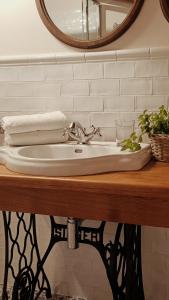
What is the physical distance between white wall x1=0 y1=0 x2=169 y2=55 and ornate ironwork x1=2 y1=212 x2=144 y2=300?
825 mm

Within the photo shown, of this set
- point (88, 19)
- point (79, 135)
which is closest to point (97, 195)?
point (79, 135)

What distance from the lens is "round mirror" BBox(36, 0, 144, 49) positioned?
1442mm

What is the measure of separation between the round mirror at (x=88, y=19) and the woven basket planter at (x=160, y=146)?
54 cm

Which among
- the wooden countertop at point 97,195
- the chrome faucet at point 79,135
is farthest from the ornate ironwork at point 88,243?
the chrome faucet at point 79,135

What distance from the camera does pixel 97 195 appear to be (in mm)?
1022

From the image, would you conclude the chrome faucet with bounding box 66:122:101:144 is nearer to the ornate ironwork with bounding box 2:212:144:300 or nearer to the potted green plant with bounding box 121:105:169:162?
the potted green plant with bounding box 121:105:169:162

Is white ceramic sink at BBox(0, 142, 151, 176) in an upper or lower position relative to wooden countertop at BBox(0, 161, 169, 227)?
upper

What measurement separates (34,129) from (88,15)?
23.6 inches

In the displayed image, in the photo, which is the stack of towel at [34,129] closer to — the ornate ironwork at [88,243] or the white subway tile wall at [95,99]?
the white subway tile wall at [95,99]

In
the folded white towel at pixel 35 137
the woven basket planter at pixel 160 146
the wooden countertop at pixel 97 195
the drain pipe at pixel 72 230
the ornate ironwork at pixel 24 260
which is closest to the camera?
the wooden countertop at pixel 97 195

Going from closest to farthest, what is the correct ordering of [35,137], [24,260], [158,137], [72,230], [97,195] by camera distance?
1. [97,195]
2. [158,137]
3. [72,230]
4. [35,137]
5. [24,260]

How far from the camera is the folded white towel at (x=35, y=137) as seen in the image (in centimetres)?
144

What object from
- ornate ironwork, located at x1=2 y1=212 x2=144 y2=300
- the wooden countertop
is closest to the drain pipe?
ornate ironwork, located at x1=2 y1=212 x2=144 y2=300

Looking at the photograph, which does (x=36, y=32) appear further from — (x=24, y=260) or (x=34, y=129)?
(x=24, y=260)
